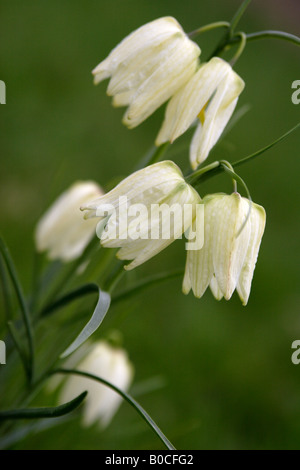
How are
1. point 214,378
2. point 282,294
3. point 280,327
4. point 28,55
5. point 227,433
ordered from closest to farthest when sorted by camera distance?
point 227,433 < point 214,378 < point 280,327 < point 282,294 < point 28,55

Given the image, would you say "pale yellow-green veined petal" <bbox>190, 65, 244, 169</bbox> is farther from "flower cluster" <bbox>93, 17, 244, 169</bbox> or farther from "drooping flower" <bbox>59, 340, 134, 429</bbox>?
"drooping flower" <bbox>59, 340, 134, 429</bbox>

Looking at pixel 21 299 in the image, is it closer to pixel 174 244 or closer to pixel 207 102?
pixel 207 102

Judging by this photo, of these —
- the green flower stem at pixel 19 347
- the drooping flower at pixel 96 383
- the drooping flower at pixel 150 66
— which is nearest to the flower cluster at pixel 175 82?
the drooping flower at pixel 150 66

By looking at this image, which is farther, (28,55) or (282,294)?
(28,55)

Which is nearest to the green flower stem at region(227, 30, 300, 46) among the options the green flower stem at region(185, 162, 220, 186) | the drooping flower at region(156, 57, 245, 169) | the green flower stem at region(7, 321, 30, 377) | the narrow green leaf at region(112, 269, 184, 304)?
the drooping flower at region(156, 57, 245, 169)

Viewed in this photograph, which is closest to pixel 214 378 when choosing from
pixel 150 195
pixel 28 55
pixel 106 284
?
pixel 106 284
